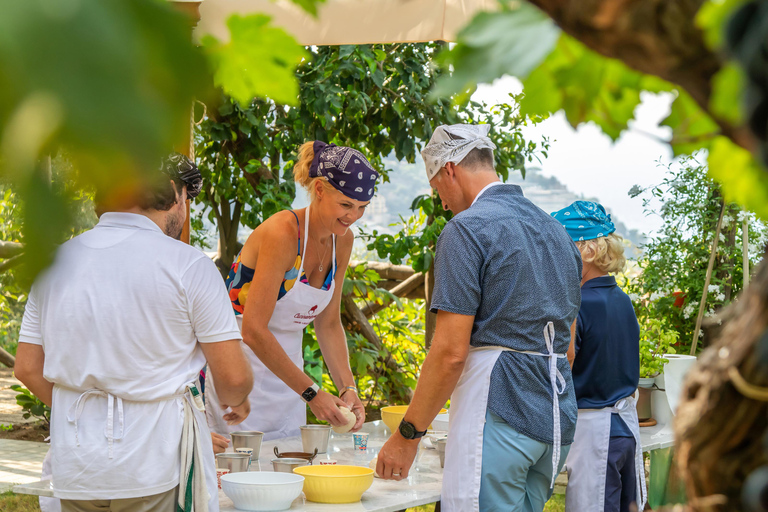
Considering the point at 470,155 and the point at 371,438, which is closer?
the point at 470,155

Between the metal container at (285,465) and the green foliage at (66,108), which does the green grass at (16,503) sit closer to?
the metal container at (285,465)

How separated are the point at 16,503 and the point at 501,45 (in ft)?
16.4

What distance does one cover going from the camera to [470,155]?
2.20 metres

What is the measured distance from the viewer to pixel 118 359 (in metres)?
1.68

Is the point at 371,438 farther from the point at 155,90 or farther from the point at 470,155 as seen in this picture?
the point at 155,90

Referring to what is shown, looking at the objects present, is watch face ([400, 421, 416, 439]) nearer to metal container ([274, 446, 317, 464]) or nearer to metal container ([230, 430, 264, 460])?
metal container ([274, 446, 317, 464])

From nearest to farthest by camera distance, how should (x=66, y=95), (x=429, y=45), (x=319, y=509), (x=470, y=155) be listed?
(x=66, y=95) < (x=319, y=509) < (x=470, y=155) < (x=429, y=45)

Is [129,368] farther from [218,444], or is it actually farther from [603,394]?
[603,394]

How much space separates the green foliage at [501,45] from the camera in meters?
0.32

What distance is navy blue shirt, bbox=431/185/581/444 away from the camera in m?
1.94

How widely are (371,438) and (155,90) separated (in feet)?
8.64

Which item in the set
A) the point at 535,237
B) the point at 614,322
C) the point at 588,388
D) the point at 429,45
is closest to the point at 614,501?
the point at 588,388

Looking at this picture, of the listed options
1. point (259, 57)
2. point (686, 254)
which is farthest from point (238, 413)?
point (686, 254)

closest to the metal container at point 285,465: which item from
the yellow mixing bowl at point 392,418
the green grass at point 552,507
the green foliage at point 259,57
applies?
the yellow mixing bowl at point 392,418
